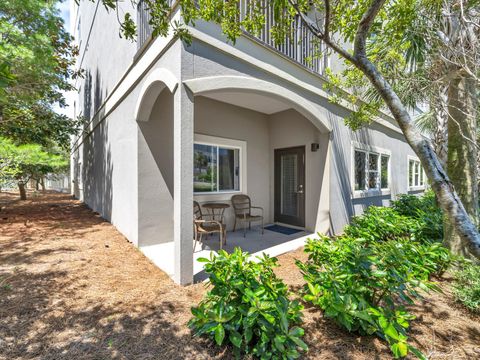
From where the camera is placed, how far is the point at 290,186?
7.36 m

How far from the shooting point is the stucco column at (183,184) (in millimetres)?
3438

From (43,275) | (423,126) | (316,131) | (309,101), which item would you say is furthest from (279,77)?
(423,126)

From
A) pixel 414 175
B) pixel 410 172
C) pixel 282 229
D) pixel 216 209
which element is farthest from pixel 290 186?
pixel 414 175

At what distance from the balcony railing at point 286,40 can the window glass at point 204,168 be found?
2.68 metres

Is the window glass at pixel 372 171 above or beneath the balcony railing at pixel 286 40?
beneath

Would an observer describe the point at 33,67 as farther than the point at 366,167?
No

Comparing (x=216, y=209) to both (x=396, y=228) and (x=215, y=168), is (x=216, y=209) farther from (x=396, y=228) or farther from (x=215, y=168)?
(x=396, y=228)

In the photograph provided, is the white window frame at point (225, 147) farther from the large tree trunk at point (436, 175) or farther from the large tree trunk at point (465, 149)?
the large tree trunk at point (465, 149)

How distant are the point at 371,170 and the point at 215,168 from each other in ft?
19.1

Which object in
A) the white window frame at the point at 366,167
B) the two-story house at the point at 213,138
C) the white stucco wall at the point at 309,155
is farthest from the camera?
the white window frame at the point at 366,167

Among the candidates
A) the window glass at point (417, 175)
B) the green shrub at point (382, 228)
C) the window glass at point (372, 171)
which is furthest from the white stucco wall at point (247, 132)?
the window glass at point (417, 175)

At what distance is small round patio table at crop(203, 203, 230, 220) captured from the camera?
5.93 m

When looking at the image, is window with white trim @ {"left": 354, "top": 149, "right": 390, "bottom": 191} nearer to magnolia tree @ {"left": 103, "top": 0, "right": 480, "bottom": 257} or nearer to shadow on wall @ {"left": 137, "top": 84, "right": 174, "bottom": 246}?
magnolia tree @ {"left": 103, "top": 0, "right": 480, "bottom": 257}

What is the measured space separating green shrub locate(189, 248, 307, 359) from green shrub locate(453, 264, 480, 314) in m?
2.35
